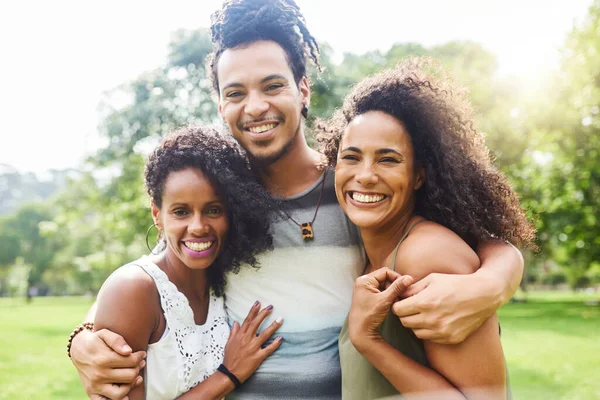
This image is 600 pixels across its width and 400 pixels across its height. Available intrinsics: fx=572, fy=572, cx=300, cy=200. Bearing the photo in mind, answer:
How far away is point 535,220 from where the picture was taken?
3104 mm

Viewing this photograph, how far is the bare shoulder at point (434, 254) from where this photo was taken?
7.35 feet

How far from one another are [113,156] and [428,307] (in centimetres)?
1445

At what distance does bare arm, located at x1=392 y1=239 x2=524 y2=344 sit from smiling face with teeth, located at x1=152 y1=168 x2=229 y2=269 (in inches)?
44.9

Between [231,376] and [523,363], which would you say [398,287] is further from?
[523,363]

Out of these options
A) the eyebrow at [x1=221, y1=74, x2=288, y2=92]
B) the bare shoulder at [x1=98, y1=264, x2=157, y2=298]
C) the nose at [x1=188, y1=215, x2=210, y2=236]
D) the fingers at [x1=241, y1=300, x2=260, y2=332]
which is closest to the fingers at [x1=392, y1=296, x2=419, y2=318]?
the fingers at [x1=241, y1=300, x2=260, y2=332]

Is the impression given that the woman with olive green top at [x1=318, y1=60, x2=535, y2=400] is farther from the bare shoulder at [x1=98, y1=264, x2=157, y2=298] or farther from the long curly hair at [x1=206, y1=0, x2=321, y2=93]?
the bare shoulder at [x1=98, y1=264, x2=157, y2=298]

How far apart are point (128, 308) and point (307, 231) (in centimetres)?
97

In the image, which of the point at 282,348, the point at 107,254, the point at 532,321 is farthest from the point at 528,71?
the point at 107,254

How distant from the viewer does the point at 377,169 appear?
8.28 ft

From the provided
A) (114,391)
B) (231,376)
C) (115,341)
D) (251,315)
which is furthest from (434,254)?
(114,391)

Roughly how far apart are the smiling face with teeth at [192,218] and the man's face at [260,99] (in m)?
0.40

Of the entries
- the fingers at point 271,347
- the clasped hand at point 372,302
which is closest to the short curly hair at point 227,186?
the fingers at point 271,347

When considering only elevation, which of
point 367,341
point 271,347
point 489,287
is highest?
point 489,287

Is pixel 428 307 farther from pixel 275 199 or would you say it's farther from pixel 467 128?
pixel 275 199
